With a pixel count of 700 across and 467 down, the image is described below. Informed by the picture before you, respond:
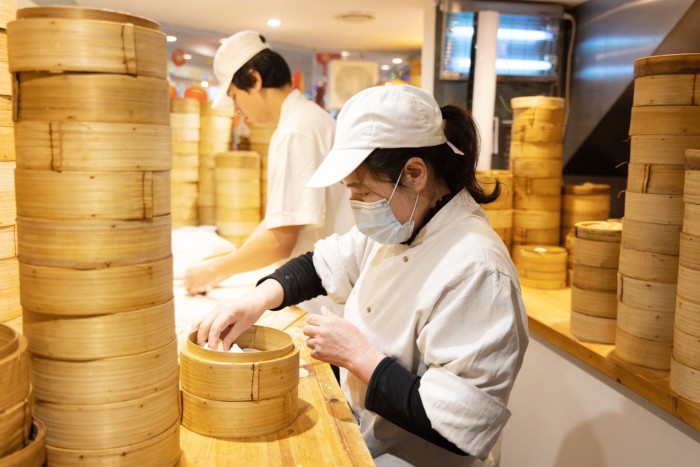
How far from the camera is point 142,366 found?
1.15 metres

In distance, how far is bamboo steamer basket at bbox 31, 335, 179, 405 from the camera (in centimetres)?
110

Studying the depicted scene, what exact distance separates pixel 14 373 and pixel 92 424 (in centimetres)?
21

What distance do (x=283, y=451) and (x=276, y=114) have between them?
189cm

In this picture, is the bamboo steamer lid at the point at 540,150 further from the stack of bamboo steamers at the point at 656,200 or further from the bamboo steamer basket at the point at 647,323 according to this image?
the bamboo steamer basket at the point at 647,323

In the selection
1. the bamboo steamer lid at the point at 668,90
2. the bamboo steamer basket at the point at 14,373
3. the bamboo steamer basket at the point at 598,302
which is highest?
the bamboo steamer lid at the point at 668,90

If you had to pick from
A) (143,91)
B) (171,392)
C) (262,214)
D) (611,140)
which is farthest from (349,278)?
(611,140)

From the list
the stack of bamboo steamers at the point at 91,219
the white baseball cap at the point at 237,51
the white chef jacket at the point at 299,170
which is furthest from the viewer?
the white baseball cap at the point at 237,51

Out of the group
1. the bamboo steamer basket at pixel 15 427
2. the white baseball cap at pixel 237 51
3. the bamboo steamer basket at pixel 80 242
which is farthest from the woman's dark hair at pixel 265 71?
the bamboo steamer basket at pixel 15 427

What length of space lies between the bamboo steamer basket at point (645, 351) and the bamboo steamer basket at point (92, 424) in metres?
1.93

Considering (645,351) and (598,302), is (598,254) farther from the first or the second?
(645,351)

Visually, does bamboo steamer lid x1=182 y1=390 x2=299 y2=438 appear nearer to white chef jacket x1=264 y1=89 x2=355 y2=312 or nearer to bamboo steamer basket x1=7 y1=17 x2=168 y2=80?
bamboo steamer basket x1=7 y1=17 x2=168 y2=80

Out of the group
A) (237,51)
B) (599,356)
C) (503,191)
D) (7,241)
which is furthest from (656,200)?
(7,241)

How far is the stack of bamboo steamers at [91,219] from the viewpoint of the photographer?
106cm

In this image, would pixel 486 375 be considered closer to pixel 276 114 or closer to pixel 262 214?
pixel 276 114
